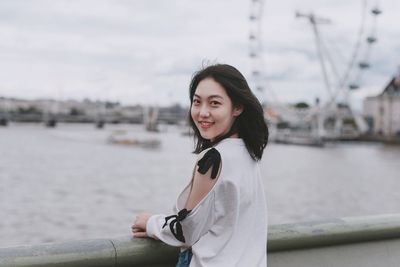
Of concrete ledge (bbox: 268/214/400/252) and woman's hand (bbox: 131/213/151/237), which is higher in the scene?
woman's hand (bbox: 131/213/151/237)

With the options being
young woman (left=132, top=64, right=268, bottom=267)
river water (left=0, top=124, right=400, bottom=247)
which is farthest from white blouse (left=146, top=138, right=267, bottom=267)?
river water (left=0, top=124, right=400, bottom=247)

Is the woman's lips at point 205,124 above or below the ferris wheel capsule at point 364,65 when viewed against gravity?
below

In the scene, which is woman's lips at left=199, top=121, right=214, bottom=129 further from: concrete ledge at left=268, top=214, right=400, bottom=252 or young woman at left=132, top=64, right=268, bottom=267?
concrete ledge at left=268, top=214, right=400, bottom=252

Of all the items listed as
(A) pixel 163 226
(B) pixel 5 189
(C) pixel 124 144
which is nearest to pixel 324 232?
(A) pixel 163 226

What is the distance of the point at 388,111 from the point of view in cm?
9175

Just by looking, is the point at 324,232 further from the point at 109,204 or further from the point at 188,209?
the point at 109,204

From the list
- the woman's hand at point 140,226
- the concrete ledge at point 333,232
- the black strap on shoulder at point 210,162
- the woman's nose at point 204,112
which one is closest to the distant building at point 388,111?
the concrete ledge at point 333,232

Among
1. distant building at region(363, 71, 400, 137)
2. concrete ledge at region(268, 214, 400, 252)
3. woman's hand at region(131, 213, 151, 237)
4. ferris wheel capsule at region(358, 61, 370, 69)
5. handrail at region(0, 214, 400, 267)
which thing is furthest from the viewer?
distant building at region(363, 71, 400, 137)

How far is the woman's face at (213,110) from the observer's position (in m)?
1.63

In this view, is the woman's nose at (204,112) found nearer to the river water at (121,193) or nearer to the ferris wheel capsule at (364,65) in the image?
the river water at (121,193)

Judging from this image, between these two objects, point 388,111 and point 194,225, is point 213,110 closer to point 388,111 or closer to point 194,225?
point 194,225

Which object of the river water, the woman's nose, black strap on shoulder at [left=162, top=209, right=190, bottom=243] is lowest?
the river water

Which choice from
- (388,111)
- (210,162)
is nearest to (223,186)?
(210,162)

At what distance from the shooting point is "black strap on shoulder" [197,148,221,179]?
1.49m
